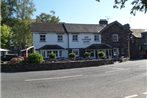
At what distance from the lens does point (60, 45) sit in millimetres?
64125

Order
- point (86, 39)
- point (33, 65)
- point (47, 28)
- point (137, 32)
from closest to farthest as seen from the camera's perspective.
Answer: point (33, 65) → point (47, 28) → point (86, 39) → point (137, 32)

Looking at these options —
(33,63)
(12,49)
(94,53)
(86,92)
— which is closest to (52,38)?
(94,53)

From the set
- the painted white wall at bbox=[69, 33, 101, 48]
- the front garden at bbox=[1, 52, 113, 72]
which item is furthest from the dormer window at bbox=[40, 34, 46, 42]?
the front garden at bbox=[1, 52, 113, 72]

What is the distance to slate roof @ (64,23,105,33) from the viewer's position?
216 feet

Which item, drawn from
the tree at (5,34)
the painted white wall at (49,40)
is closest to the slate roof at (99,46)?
the painted white wall at (49,40)

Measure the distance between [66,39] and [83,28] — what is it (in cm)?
499

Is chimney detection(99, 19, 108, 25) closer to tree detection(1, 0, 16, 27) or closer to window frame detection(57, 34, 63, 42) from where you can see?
window frame detection(57, 34, 63, 42)

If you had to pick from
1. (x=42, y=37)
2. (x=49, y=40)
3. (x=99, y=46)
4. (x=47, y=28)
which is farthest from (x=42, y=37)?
(x=99, y=46)

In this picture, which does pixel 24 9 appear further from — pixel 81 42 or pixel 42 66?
pixel 42 66

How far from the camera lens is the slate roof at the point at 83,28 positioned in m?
65.9

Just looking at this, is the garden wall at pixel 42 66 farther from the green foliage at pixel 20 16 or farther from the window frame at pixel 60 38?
the green foliage at pixel 20 16

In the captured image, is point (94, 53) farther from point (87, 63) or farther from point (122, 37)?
point (87, 63)

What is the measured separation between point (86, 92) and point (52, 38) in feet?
151

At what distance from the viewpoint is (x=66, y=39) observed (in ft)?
212
